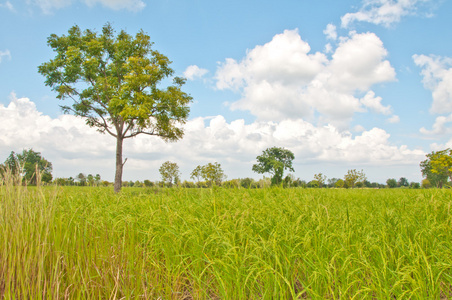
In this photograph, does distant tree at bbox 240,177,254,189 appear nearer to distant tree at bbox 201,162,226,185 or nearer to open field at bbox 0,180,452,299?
open field at bbox 0,180,452,299

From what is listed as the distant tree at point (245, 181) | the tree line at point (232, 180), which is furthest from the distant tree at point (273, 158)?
the distant tree at point (245, 181)

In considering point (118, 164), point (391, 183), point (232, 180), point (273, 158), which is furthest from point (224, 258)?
point (391, 183)

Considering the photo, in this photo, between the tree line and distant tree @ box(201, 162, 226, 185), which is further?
distant tree @ box(201, 162, 226, 185)

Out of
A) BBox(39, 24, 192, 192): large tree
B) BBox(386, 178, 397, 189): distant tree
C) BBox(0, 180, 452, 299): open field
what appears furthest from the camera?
BBox(386, 178, 397, 189): distant tree

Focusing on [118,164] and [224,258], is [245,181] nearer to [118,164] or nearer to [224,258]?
[224,258]

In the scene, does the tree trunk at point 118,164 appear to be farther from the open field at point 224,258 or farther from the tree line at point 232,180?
the open field at point 224,258

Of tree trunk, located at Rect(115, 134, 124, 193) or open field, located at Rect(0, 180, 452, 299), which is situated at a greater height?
tree trunk, located at Rect(115, 134, 124, 193)

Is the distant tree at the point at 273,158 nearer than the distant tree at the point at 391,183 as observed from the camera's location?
Yes

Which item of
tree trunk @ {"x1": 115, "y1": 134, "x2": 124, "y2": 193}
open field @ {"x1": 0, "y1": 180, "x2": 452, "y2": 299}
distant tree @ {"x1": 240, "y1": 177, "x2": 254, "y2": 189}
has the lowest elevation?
open field @ {"x1": 0, "y1": 180, "x2": 452, "y2": 299}

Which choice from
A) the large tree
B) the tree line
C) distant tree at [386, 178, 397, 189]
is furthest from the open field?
distant tree at [386, 178, 397, 189]

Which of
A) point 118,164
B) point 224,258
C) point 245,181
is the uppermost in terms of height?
point 118,164

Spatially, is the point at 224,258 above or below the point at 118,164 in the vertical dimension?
below

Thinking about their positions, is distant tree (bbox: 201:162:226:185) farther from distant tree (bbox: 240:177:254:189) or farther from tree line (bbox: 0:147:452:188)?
distant tree (bbox: 240:177:254:189)

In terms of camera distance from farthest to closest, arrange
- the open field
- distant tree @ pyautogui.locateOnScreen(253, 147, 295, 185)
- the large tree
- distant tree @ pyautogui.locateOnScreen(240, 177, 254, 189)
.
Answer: distant tree @ pyautogui.locateOnScreen(253, 147, 295, 185) → the large tree → distant tree @ pyautogui.locateOnScreen(240, 177, 254, 189) → the open field
